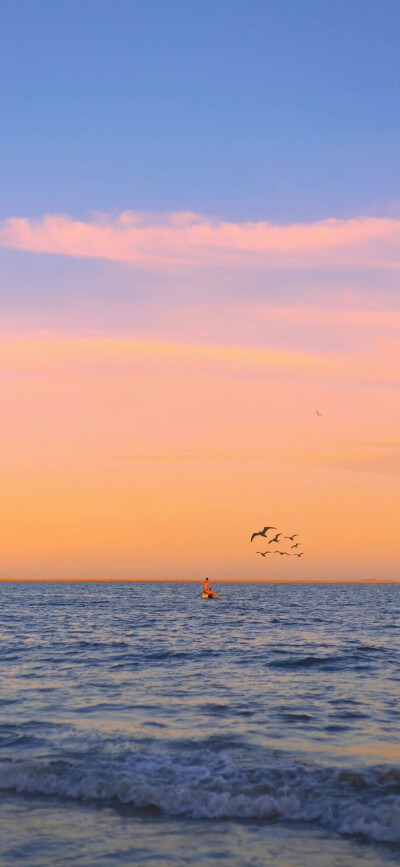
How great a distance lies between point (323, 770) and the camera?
12.6m

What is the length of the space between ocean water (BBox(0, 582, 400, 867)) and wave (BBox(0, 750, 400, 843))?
0.03 metres

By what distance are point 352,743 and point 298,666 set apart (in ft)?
34.2

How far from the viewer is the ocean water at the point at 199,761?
31.2 feet

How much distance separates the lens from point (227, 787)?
11.8m

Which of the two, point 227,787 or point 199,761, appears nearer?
point 227,787

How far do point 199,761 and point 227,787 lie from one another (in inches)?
57.0

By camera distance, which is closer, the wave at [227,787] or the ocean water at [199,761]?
the ocean water at [199,761]

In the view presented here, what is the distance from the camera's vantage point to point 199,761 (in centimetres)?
1315

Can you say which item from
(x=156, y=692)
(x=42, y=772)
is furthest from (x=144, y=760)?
(x=156, y=692)

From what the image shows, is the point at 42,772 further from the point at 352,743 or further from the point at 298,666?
the point at 298,666

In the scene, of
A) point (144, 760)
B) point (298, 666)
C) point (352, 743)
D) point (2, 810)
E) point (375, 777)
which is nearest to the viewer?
point (2, 810)

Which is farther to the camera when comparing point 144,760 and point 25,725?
point 25,725

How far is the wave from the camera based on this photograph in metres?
10.8

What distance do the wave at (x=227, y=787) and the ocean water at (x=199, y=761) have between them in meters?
0.03
